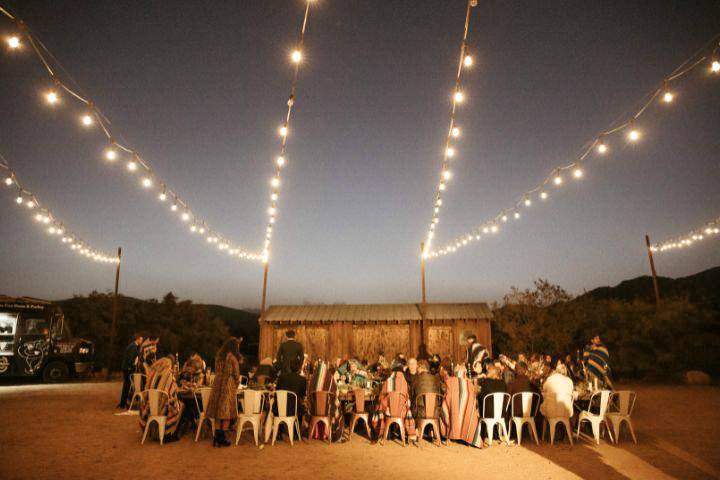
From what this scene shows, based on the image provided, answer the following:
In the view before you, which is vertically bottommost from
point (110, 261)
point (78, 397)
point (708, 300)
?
point (78, 397)

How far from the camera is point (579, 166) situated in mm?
8266

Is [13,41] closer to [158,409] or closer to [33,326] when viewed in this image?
[158,409]

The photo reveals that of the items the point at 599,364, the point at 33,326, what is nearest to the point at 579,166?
the point at 599,364

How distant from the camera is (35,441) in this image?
6.40 metres

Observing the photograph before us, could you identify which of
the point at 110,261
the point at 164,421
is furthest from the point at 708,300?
the point at 110,261

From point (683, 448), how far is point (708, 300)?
15320 millimetres

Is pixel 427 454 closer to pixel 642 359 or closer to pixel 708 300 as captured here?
pixel 642 359

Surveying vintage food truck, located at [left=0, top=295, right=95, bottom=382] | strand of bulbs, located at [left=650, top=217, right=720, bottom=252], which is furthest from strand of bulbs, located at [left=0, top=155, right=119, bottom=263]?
strand of bulbs, located at [left=650, top=217, right=720, bottom=252]

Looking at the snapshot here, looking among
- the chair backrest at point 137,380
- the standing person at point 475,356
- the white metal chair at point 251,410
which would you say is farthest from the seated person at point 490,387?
the chair backrest at point 137,380

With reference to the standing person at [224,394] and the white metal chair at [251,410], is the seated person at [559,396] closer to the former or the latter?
the white metal chair at [251,410]

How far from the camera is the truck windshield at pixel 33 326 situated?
1441cm

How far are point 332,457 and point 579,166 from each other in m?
6.76

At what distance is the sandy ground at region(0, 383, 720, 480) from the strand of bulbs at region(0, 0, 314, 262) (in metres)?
4.53

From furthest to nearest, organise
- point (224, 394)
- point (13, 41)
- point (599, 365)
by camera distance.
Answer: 1. point (599, 365)
2. point (224, 394)
3. point (13, 41)
